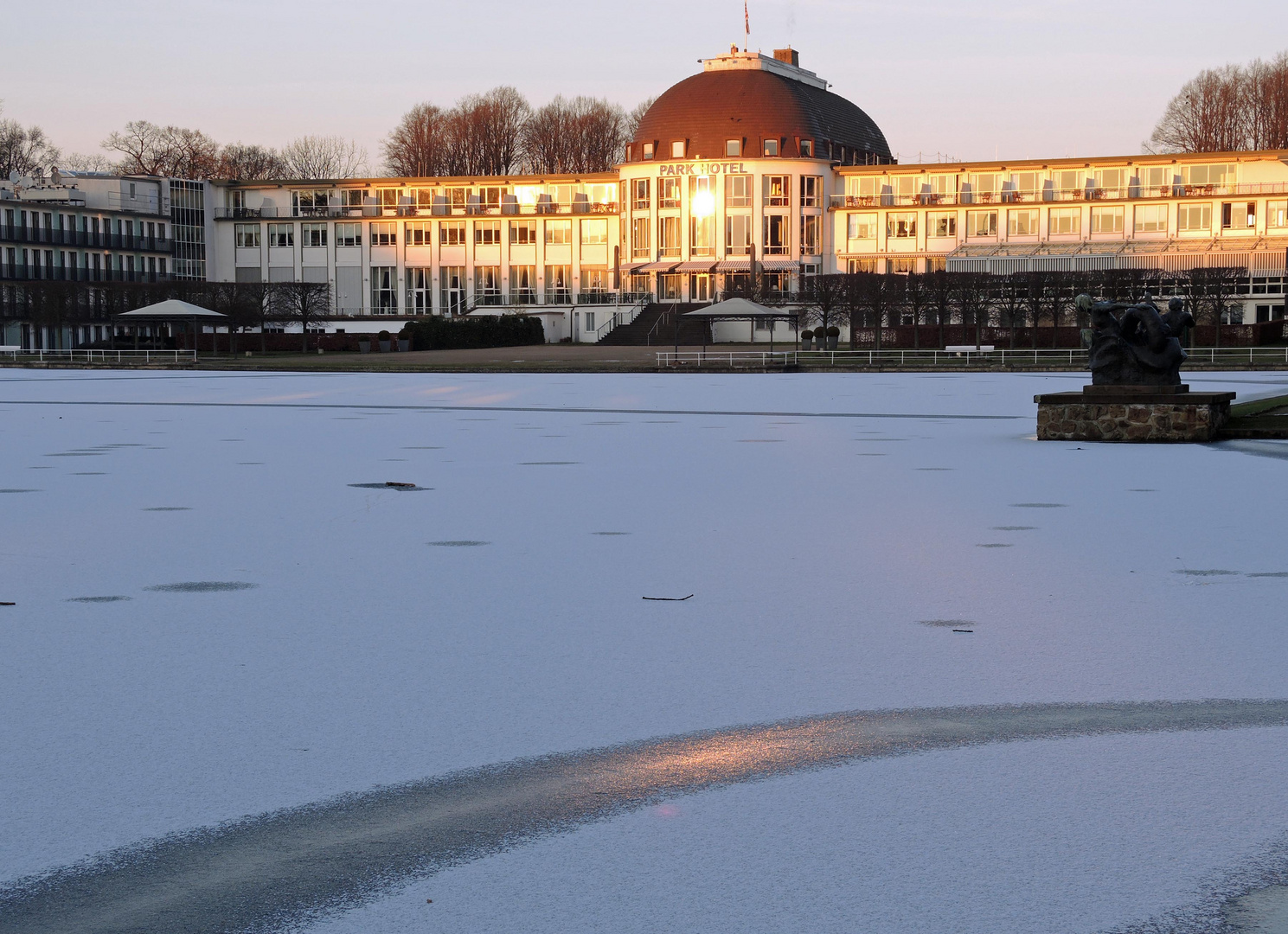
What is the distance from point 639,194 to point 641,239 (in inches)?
96.3

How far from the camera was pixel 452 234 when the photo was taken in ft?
297

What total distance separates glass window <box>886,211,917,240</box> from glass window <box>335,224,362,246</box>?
30860 mm

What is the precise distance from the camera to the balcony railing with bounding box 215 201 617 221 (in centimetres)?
8851

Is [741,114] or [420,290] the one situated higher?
[741,114]

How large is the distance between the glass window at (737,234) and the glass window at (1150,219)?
65.8 feet

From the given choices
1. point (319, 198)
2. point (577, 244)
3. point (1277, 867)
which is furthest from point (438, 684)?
point (319, 198)

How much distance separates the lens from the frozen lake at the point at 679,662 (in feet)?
13.0

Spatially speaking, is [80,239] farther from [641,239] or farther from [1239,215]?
[1239,215]

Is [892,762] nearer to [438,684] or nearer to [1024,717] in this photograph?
[1024,717]

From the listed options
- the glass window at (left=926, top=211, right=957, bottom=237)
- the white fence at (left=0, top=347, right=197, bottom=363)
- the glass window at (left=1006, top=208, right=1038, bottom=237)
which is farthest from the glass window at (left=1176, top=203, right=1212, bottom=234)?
the white fence at (left=0, top=347, right=197, bottom=363)

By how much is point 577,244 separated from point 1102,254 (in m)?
29.4

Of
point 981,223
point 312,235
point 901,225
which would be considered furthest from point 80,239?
point 981,223

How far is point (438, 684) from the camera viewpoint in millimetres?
5973

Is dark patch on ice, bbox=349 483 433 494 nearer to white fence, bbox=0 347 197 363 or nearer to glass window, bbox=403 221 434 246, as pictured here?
white fence, bbox=0 347 197 363
